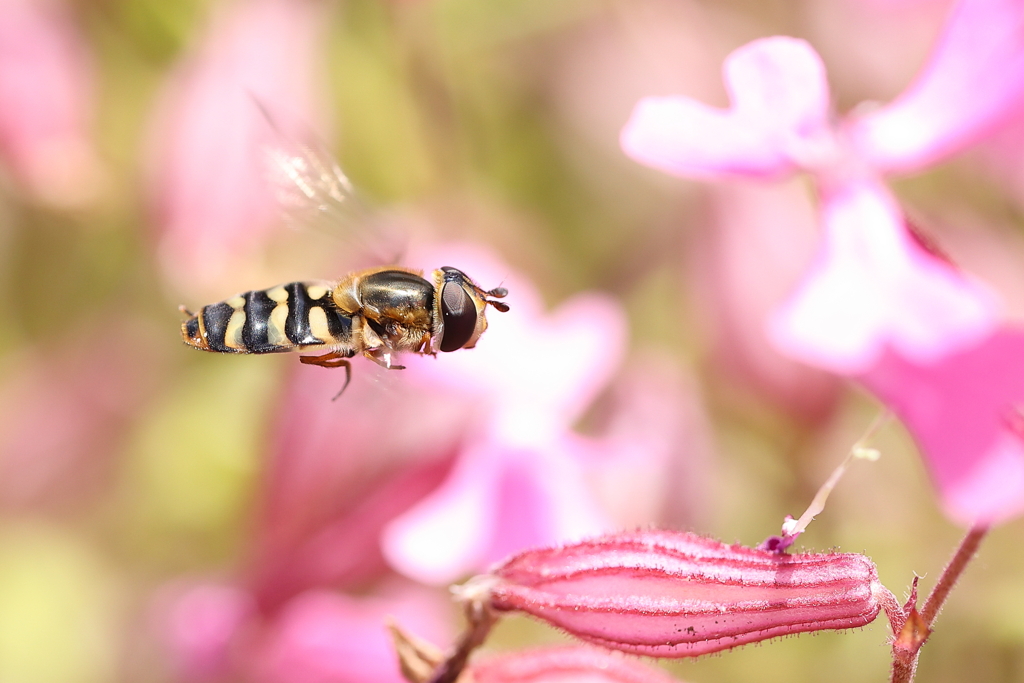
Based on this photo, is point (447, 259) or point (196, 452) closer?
point (447, 259)

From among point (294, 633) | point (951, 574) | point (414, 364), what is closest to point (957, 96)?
point (951, 574)

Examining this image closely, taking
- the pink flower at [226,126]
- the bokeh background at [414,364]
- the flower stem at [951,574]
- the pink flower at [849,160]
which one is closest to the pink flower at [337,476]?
the bokeh background at [414,364]

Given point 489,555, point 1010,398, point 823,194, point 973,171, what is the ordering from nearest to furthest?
point 1010,398
point 823,194
point 489,555
point 973,171

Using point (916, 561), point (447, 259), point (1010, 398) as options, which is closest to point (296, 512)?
point (447, 259)

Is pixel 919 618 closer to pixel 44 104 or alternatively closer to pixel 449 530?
pixel 449 530

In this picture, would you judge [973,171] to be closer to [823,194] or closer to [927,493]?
[927,493]

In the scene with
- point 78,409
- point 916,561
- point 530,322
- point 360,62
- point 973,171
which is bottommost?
point 916,561

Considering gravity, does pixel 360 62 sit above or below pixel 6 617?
above

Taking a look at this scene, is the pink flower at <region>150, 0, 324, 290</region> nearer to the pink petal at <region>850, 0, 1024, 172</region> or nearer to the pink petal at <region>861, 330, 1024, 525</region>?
the pink petal at <region>850, 0, 1024, 172</region>
